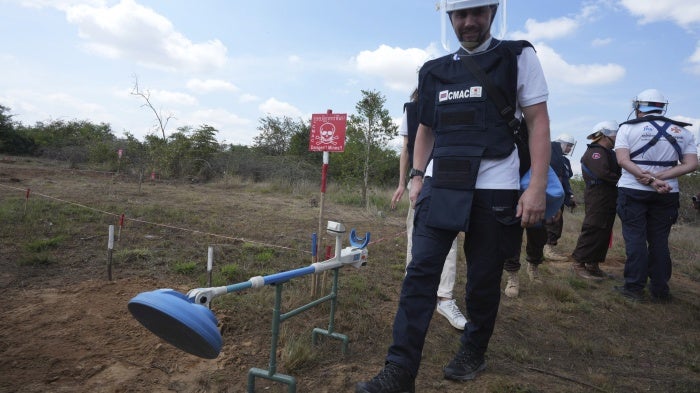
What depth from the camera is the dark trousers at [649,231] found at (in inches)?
158

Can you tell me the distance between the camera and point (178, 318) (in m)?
1.49

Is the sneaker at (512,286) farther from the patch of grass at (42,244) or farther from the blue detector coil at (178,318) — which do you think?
the patch of grass at (42,244)

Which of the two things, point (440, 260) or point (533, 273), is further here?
point (533, 273)

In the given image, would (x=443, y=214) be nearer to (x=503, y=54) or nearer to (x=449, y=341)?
(x=503, y=54)

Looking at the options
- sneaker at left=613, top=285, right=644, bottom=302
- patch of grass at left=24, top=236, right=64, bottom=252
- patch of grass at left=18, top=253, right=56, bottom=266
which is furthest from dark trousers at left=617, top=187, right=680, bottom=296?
patch of grass at left=24, top=236, right=64, bottom=252

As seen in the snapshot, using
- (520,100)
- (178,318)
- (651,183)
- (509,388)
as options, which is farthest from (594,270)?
(178,318)

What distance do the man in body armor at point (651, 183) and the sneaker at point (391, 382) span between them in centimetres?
325

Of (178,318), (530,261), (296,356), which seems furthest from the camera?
(530,261)

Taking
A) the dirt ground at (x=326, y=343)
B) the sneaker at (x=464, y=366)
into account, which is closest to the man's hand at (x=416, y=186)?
the sneaker at (x=464, y=366)

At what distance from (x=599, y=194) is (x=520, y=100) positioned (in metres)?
3.60

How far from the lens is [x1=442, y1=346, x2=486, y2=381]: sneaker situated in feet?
7.45

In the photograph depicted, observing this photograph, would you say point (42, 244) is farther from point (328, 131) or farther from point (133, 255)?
point (328, 131)

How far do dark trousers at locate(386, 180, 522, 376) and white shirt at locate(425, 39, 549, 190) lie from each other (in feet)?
0.14

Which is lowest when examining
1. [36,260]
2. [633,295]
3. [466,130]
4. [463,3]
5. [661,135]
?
[36,260]
